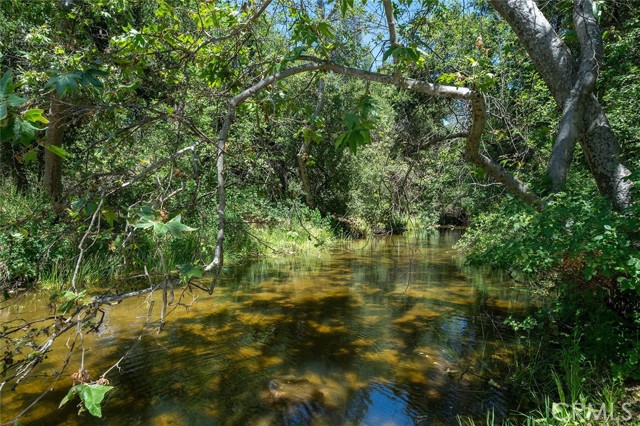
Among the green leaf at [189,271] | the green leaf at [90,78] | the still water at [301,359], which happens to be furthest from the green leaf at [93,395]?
the green leaf at [90,78]

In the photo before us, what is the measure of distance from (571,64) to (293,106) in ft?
10.7

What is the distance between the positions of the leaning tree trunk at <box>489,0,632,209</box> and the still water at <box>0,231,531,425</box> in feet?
6.80

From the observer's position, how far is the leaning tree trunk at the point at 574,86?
14.2 feet

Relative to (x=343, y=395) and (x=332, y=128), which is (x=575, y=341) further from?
(x=332, y=128)

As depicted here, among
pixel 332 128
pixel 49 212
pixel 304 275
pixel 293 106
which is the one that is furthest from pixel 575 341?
pixel 332 128

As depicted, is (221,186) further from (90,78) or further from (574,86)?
(574,86)

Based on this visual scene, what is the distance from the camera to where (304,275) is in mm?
9938

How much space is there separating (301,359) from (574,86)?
14.9 feet

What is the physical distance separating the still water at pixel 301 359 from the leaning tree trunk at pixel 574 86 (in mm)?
2072

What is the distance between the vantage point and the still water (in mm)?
3787

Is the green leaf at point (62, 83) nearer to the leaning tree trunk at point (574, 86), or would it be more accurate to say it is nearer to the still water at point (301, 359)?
the still water at point (301, 359)

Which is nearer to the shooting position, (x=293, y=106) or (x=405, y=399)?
(x=405, y=399)

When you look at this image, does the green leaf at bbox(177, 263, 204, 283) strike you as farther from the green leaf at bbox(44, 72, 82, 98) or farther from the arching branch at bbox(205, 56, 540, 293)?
the green leaf at bbox(44, 72, 82, 98)

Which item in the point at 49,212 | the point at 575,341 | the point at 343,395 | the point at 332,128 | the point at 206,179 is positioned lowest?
the point at 343,395
